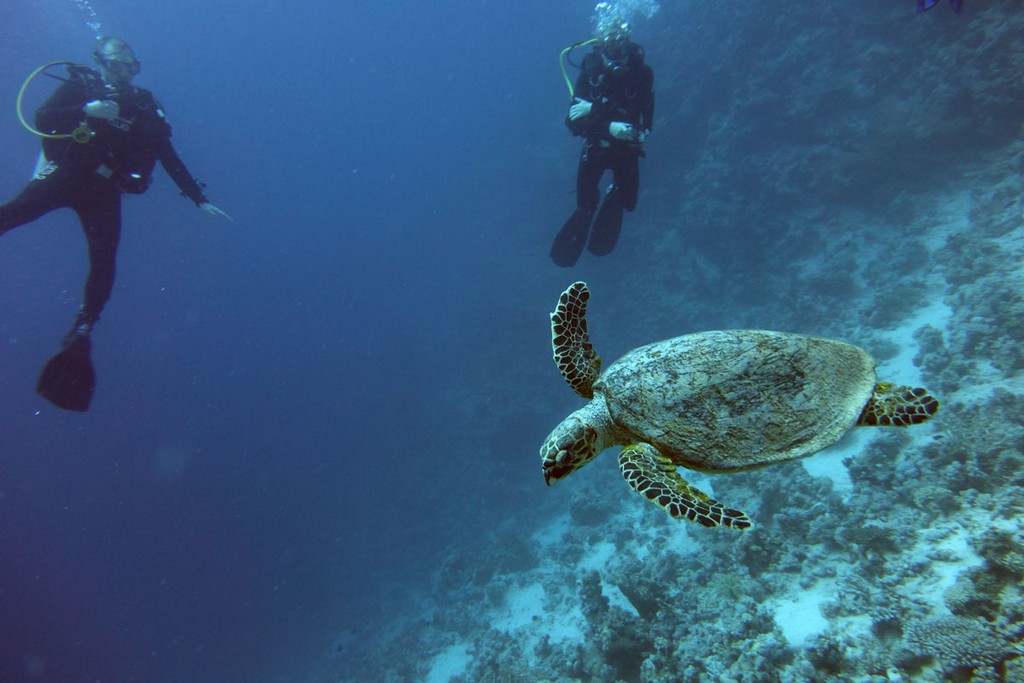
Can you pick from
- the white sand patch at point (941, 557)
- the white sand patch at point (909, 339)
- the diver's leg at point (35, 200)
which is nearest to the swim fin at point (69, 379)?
the diver's leg at point (35, 200)

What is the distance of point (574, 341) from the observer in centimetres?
380

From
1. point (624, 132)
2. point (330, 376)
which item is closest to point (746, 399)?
point (624, 132)

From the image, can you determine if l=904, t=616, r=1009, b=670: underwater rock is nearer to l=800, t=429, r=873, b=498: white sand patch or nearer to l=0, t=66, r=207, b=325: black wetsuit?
l=800, t=429, r=873, b=498: white sand patch

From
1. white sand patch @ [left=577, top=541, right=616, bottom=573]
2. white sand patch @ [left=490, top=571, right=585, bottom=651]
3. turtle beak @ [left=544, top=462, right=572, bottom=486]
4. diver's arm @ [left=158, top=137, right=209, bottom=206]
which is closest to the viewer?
turtle beak @ [left=544, top=462, right=572, bottom=486]

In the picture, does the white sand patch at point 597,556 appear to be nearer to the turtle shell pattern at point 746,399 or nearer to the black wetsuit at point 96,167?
the turtle shell pattern at point 746,399

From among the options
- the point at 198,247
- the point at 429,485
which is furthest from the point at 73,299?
the point at 429,485

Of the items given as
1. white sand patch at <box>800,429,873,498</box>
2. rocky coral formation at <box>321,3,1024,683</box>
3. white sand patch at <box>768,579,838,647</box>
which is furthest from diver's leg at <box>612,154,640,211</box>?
white sand patch at <box>768,579,838,647</box>

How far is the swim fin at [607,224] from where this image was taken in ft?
32.6

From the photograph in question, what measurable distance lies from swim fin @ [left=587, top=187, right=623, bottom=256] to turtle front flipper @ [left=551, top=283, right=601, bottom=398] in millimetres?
6824

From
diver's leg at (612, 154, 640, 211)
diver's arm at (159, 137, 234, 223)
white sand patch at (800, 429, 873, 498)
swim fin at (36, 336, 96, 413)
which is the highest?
diver's leg at (612, 154, 640, 211)

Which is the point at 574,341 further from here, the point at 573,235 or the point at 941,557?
the point at 573,235

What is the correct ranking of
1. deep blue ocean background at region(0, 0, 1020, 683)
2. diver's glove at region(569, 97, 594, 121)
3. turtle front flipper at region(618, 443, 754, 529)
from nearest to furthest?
1. turtle front flipper at region(618, 443, 754, 529)
2. diver's glove at region(569, 97, 594, 121)
3. deep blue ocean background at region(0, 0, 1020, 683)

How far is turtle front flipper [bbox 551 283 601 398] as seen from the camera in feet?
11.9

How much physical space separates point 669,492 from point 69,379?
1001cm
